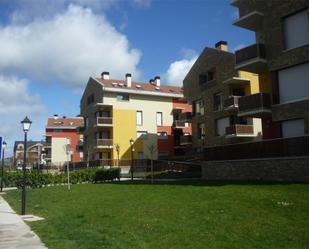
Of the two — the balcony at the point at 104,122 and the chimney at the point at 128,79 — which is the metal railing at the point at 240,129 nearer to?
the balcony at the point at 104,122

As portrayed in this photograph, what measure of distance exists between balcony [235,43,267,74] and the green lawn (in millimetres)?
10893

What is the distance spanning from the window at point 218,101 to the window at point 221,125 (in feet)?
3.79

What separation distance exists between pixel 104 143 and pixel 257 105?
3009 centimetres

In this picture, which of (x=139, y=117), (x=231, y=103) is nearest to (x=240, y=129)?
(x=231, y=103)

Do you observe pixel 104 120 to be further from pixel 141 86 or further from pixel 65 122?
pixel 65 122

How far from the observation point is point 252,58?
2664 cm

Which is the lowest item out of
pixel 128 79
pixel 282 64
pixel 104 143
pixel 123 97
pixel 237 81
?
pixel 104 143

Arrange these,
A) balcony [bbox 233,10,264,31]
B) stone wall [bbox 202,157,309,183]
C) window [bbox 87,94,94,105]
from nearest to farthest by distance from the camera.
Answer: stone wall [bbox 202,157,309,183] → balcony [bbox 233,10,264,31] → window [bbox 87,94,94,105]

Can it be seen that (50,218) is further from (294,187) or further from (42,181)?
(42,181)

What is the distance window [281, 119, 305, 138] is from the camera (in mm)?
23734

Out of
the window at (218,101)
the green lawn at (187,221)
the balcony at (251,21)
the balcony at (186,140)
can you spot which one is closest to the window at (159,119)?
the balcony at (186,140)

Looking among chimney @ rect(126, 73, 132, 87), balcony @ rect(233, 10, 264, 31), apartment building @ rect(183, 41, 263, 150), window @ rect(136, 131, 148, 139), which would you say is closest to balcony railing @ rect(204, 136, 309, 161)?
balcony @ rect(233, 10, 264, 31)

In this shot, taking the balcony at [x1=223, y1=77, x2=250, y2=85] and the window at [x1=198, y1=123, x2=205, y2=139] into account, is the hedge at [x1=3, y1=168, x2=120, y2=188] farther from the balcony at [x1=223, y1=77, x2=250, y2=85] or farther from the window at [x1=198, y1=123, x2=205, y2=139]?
the balcony at [x1=223, y1=77, x2=250, y2=85]

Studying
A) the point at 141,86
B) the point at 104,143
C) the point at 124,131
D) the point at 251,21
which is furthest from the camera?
the point at 141,86
